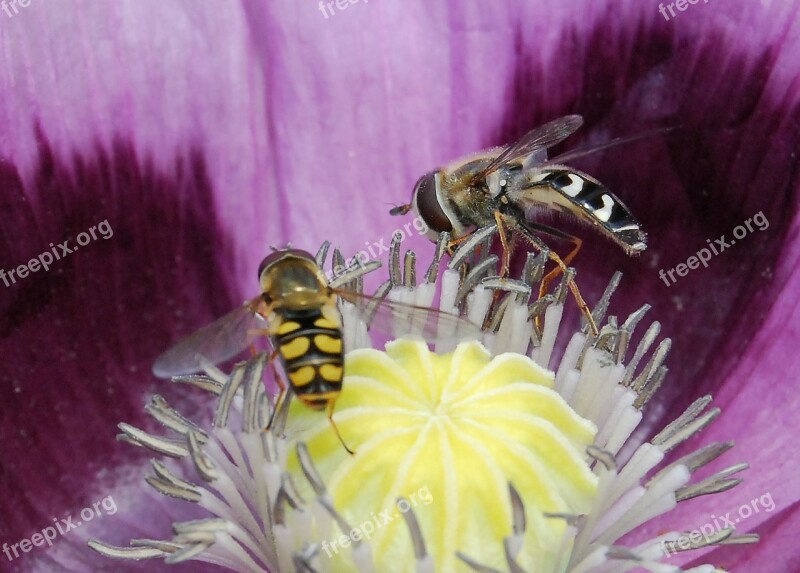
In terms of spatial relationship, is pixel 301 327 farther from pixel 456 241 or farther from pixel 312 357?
pixel 456 241

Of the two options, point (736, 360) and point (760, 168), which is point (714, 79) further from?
point (736, 360)

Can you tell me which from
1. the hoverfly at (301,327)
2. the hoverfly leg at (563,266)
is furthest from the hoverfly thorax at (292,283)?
the hoverfly leg at (563,266)

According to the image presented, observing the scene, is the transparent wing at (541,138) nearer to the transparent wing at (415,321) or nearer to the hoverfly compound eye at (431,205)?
the hoverfly compound eye at (431,205)

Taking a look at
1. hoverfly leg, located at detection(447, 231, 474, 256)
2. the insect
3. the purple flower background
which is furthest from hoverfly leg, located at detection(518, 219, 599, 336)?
the purple flower background

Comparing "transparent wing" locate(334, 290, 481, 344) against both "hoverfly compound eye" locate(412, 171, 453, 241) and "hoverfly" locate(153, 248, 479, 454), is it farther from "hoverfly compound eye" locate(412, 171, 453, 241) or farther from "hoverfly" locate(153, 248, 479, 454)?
"hoverfly compound eye" locate(412, 171, 453, 241)

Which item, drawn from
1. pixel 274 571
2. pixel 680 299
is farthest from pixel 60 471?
pixel 680 299

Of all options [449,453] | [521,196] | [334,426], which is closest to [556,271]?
[521,196]
